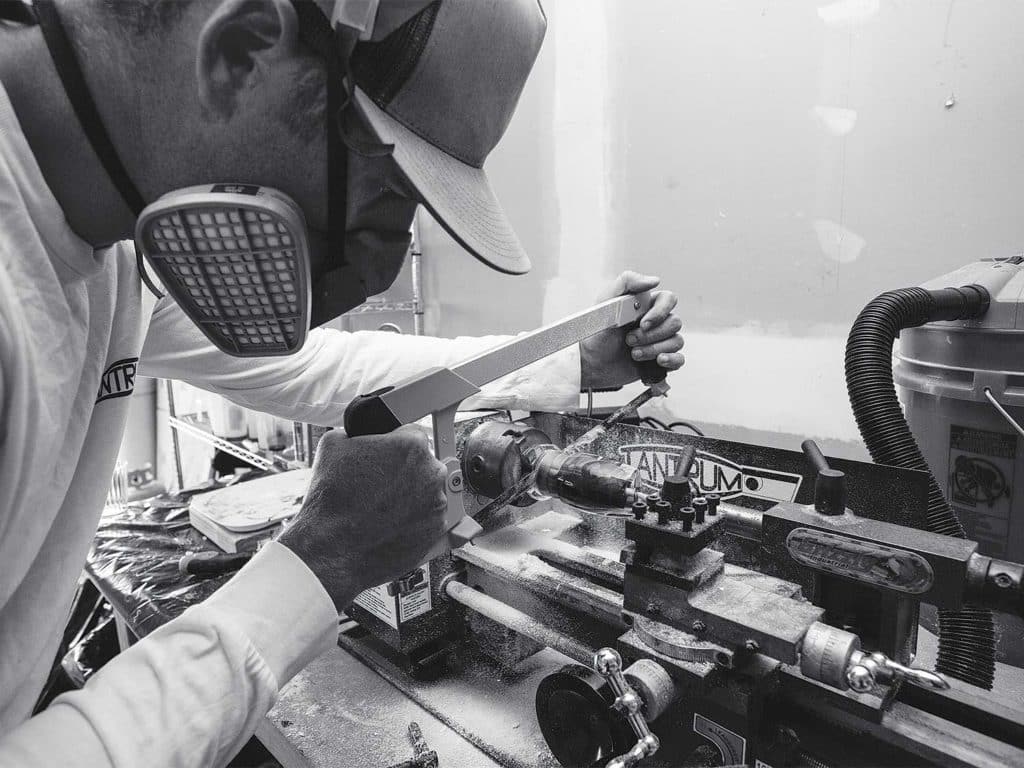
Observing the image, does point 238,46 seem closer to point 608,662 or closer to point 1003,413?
point 608,662

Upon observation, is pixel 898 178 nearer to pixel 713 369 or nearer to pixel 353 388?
pixel 713 369

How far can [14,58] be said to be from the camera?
617 mm

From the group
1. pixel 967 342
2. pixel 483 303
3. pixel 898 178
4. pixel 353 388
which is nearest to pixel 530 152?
pixel 483 303

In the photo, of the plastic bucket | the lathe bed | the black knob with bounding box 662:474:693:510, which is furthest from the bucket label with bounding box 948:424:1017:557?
the black knob with bounding box 662:474:693:510

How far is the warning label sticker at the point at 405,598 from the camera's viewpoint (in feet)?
3.22

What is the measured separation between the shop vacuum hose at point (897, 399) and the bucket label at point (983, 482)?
0.40 feet

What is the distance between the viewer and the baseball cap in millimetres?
603

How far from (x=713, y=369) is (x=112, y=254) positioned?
178 centimetres

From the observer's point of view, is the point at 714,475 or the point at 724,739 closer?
the point at 724,739

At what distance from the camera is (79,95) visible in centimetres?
62

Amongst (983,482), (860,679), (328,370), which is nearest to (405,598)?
(328,370)

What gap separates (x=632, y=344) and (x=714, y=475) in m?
0.34

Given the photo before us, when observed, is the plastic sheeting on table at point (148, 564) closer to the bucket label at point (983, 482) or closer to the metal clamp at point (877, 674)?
the metal clamp at point (877, 674)

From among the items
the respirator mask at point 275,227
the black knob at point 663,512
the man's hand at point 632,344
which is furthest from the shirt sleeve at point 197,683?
the man's hand at point 632,344
